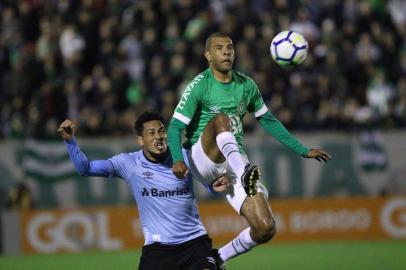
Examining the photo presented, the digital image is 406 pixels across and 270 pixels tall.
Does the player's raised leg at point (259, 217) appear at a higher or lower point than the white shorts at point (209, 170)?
lower

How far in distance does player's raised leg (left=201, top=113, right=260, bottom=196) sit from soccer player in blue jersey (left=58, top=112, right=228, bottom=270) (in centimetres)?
31

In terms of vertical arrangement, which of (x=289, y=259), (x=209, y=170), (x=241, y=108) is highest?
(x=241, y=108)

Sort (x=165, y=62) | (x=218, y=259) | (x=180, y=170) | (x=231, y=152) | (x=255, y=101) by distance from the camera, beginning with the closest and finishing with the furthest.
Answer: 1. (x=180, y=170)
2. (x=231, y=152)
3. (x=218, y=259)
4. (x=255, y=101)
5. (x=165, y=62)

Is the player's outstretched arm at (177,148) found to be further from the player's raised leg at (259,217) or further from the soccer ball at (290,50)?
the soccer ball at (290,50)

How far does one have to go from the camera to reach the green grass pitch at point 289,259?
12281mm

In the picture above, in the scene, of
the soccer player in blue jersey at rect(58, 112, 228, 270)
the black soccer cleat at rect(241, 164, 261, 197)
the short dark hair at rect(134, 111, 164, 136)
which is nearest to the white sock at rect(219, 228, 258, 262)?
the black soccer cleat at rect(241, 164, 261, 197)

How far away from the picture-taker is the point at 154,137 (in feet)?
26.5

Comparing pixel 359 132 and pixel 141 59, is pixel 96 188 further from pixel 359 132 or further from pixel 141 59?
pixel 359 132

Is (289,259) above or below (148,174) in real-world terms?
below

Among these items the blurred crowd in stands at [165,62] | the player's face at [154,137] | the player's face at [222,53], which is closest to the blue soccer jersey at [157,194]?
the player's face at [154,137]

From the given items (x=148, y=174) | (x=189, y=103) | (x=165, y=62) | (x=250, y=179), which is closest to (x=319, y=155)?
(x=250, y=179)

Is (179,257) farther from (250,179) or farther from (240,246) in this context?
(240,246)

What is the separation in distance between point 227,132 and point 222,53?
0.72 metres

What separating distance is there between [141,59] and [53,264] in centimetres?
505
